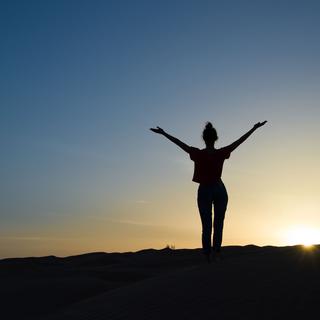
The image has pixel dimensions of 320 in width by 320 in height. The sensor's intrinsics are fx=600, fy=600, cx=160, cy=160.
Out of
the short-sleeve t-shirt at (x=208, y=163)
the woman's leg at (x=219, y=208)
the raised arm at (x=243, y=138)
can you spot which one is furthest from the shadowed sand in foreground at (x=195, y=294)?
the raised arm at (x=243, y=138)

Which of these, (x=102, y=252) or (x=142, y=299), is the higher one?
(x=102, y=252)

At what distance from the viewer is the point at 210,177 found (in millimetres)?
7297

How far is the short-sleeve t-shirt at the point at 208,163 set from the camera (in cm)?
730

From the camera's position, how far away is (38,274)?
11023 mm

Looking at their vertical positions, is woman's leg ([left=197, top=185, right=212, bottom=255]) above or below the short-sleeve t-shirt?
below

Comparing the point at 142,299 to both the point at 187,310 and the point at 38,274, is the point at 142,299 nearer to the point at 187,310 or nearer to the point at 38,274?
the point at 187,310

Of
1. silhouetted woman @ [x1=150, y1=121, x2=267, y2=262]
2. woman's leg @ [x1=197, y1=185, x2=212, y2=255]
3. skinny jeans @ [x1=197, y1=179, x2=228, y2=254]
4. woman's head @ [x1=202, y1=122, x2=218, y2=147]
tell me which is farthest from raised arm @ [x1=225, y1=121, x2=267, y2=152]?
woman's leg @ [x1=197, y1=185, x2=212, y2=255]

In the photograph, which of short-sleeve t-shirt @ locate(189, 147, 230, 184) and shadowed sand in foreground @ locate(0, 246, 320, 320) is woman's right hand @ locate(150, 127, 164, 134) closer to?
short-sleeve t-shirt @ locate(189, 147, 230, 184)

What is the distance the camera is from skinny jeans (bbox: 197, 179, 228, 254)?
287 inches

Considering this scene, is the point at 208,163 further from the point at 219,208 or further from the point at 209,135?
the point at 219,208

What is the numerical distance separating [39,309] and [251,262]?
106 inches

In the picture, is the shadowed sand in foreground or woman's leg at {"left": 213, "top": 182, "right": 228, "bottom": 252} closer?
the shadowed sand in foreground

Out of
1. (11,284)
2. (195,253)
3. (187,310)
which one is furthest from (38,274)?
(187,310)

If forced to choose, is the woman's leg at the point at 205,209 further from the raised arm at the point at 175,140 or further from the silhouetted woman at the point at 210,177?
the raised arm at the point at 175,140
